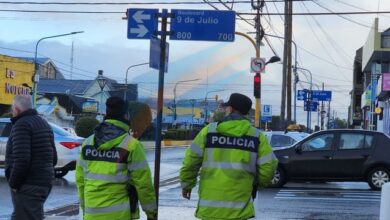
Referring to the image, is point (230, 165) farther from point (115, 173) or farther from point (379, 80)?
point (379, 80)

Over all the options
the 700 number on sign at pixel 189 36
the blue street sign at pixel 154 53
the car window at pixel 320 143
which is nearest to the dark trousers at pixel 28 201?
the blue street sign at pixel 154 53

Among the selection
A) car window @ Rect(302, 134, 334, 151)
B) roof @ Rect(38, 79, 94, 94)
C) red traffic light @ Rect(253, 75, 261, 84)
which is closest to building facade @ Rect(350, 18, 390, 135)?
red traffic light @ Rect(253, 75, 261, 84)

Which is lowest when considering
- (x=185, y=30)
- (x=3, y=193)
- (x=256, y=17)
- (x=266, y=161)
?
(x=3, y=193)

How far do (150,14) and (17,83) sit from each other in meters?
39.6

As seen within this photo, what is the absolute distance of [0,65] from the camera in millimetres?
→ 44562

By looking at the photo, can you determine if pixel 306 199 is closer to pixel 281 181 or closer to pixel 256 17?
pixel 281 181

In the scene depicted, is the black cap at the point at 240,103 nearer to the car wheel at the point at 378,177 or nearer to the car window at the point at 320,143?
the car window at the point at 320,143

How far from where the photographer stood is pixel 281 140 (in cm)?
1980

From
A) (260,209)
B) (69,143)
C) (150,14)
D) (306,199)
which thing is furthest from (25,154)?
(69,143)

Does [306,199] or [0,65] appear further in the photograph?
[0,65]

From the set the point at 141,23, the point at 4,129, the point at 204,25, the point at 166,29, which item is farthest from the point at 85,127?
the point at 166,29

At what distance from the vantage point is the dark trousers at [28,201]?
6.56 meters

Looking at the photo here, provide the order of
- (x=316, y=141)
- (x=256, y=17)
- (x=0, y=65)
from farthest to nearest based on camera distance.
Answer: (x=0, y=65), (x=256, y=17), (x=316, y=141)

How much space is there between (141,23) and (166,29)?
68 cm
